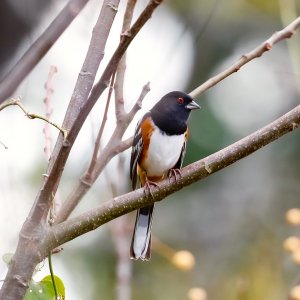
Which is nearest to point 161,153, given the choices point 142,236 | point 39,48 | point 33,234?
point 142,236

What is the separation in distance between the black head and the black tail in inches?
15.7

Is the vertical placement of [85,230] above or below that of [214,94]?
below

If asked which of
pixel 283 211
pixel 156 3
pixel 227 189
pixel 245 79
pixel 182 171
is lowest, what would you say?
pixel 156 3

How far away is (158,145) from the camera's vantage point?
329cm

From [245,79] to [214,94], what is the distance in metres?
0.62

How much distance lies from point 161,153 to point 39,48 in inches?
84.2

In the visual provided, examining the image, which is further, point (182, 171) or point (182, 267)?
point (182, 267)

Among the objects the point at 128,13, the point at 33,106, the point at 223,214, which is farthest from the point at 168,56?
the point at 223,214

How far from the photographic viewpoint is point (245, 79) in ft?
26.5

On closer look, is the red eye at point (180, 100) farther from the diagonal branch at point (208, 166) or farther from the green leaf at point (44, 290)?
the green leaf at point (44, 290)

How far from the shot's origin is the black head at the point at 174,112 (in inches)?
132

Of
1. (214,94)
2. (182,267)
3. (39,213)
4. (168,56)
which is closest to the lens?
(39,213)

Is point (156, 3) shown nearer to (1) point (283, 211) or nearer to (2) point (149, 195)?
(2) point (149, 195)

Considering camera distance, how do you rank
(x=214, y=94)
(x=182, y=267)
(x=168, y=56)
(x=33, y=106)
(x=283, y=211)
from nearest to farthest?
(x=168, y=56) → (x=182, y=267) → (x=33, y=106) → (x=283, y=211) → (x=214, y=94)
